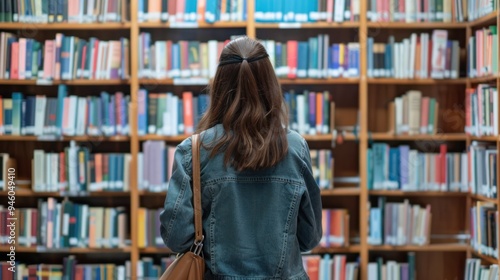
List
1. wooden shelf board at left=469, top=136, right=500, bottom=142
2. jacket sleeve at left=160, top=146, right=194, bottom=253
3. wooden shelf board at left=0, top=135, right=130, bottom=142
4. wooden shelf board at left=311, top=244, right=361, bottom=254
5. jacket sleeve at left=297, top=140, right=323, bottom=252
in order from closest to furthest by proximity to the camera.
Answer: jacket sleeve at left=160, top=146, right=194, bottom=253 < jacket sleeve at left=297, top=140, right=323, bottom=252 < wooden shelf board at left=469, top=136, right=500, bottom=142 < wooden shelf board at left=0, top=135, right=130, bottom=142 < wooden shelf board at left=311, top=244, right=361, bottom=254

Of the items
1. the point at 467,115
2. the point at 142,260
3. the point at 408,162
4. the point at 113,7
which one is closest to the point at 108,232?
the point at 142,260

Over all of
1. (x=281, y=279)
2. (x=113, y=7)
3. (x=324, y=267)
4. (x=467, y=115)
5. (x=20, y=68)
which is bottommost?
(x=324, y=267)

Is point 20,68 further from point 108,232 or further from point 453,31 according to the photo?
point 453,31

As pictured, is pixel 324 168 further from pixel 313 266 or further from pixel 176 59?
pixel 176 59

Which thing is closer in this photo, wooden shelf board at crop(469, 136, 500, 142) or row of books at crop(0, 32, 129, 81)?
wooden shelf board at crop(469, 136, 500, 142)

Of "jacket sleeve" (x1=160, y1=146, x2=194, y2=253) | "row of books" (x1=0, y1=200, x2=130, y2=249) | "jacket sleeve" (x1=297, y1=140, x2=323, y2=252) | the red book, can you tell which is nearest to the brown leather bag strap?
"jacket sleeve" (x1=160, y1=146, x2=194, y2=253)

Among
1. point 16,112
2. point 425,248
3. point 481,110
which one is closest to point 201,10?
point 16,112

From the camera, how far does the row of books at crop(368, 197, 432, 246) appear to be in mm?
4770

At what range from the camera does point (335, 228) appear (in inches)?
188

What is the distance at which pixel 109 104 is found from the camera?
15.4ft

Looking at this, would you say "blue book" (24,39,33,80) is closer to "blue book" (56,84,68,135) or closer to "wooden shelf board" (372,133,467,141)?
"blue book" (56,84,68,135)

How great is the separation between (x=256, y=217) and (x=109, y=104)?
106 inches

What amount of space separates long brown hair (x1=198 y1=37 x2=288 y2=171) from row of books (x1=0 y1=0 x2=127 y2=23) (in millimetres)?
2673

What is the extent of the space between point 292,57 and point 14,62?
1.83m
